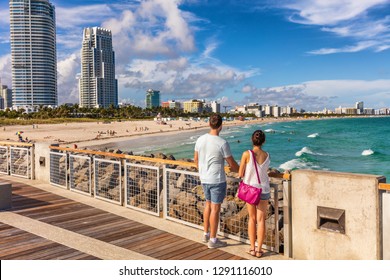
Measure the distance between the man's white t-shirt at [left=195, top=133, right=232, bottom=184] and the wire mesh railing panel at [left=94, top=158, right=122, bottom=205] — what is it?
3.53m

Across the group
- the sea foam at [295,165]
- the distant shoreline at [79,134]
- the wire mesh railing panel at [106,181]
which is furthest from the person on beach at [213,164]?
the distant shoreline at [79,134]

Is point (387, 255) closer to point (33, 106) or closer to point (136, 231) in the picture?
point (136, 231)

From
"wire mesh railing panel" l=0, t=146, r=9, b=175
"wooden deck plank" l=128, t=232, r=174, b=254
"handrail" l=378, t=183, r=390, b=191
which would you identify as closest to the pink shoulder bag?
"handrail" l=378, t=183, r=390, b=191

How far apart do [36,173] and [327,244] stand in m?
8.85

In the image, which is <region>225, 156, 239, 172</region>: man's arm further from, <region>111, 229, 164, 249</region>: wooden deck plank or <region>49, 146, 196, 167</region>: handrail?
<region>111, 229, 164, 249</region>: wooden deck plank

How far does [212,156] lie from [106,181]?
4.68 metres

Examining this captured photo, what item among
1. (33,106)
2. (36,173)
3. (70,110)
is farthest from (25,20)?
(36,173)

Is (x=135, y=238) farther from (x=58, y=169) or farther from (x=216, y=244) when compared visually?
(x=58, y=169)

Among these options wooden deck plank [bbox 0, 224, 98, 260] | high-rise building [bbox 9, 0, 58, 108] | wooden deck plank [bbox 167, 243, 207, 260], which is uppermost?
high-rise building [bbox 9, 0, 58, 108]

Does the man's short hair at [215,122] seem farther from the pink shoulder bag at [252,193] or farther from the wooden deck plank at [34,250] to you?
the wooden deck plank at [34,250]

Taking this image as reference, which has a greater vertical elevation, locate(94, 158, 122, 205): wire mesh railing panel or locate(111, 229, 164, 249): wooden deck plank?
locate(94, 158, 122, 205): wire mesh railing panel

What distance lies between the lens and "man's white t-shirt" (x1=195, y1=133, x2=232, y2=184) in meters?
4.92

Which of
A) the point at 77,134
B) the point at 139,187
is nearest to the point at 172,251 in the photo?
the point at 139,187

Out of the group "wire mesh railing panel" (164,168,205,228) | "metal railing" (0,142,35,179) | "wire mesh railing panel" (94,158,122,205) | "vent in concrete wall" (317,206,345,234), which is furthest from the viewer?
"metal railing" (0,142,35,179)
